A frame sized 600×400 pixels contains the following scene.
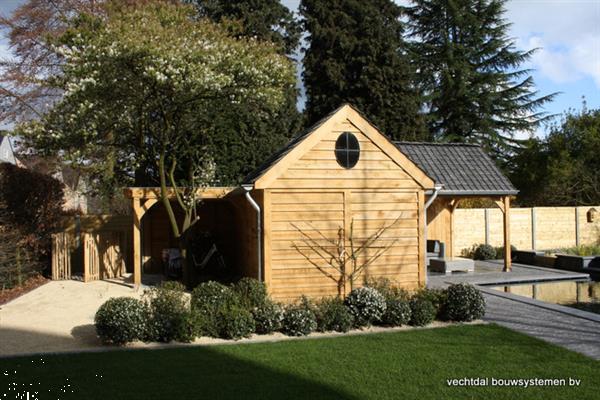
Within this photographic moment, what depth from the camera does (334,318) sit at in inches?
370

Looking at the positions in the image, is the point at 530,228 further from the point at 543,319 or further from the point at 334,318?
the point at 334,318

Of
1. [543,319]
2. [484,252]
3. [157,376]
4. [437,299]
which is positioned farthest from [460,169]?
[157,376]

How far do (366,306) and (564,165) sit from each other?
78.3 ft

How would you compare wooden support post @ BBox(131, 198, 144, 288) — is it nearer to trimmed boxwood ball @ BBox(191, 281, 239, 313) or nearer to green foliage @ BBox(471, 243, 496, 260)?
trimmed boxwood ball @ BBox(191, 281, 239, 313)

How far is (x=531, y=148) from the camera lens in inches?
1304

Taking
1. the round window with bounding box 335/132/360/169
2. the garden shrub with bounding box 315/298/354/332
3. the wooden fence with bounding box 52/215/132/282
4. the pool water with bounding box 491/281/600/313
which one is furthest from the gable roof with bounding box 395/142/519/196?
the wooden fence with bounding box 52/215/132/282

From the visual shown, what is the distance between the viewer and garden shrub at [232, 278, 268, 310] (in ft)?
31.6

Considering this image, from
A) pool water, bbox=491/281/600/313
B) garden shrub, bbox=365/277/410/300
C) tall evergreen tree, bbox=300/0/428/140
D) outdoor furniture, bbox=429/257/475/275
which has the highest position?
tall evergreen tree, bbox=300/0/428/140

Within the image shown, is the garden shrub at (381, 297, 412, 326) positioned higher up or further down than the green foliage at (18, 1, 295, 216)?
further down

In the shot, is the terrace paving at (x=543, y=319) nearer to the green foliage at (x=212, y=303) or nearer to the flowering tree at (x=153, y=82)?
the green foliage at (x=212, y=303)

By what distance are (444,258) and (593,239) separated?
32.8 ft

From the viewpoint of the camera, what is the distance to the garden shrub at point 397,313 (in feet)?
31.7

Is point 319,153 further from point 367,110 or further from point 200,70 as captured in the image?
point 367,110

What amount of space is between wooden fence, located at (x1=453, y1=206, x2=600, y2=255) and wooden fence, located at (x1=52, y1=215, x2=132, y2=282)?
1230cm
